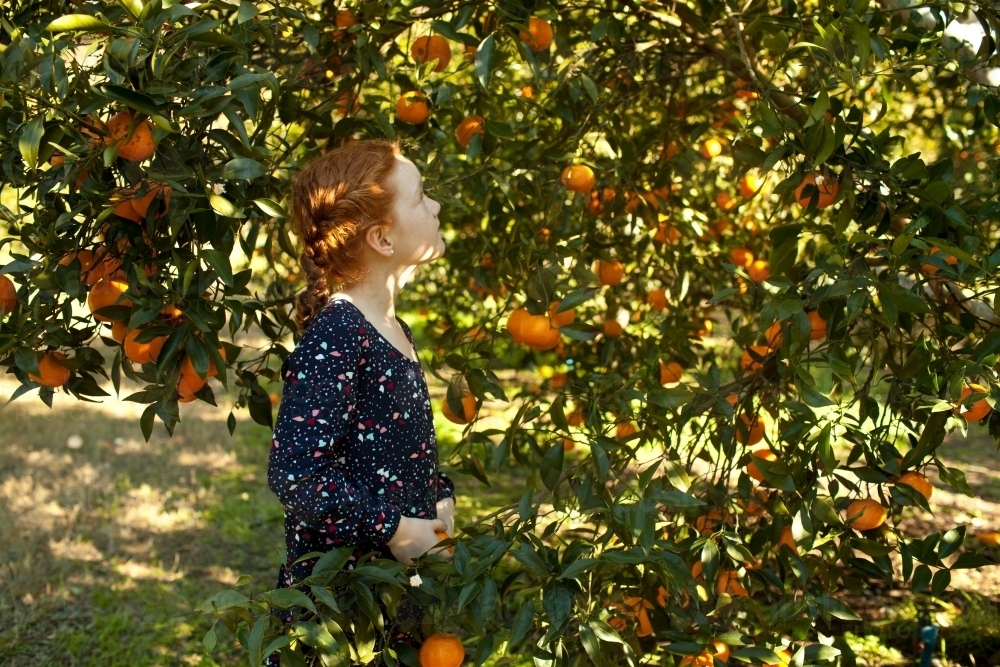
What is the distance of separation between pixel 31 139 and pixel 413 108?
93 cm

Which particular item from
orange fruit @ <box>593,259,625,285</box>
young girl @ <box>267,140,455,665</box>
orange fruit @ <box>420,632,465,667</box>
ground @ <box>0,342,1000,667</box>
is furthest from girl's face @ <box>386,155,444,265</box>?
ground @ <box>0,342,1000,667</box>

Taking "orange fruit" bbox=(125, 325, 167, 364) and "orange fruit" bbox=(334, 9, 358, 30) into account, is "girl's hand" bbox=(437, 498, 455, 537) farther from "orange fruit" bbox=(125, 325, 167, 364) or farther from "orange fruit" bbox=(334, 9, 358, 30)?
"orange fruit" bbox=(334, 9, 358, 30)

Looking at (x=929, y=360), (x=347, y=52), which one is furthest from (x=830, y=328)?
(x=347, y=52)

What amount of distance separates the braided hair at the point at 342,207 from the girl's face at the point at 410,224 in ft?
0.05

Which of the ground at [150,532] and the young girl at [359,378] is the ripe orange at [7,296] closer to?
the young girl at [359,378]

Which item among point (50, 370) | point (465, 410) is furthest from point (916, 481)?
point (50, 370)

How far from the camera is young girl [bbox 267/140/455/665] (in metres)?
1.37

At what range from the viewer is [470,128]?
6.53 feet

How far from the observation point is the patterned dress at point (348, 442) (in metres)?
1.35

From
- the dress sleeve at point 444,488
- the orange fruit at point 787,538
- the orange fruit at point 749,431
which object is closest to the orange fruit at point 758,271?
the orange fruit at point 749,431

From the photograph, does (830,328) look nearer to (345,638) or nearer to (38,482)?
(345,638)

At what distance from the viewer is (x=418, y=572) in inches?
53.7

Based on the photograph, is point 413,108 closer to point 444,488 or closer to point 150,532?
point 444,488

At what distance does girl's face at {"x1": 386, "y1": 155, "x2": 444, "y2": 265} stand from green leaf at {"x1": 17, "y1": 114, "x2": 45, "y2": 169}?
0.56 meters
